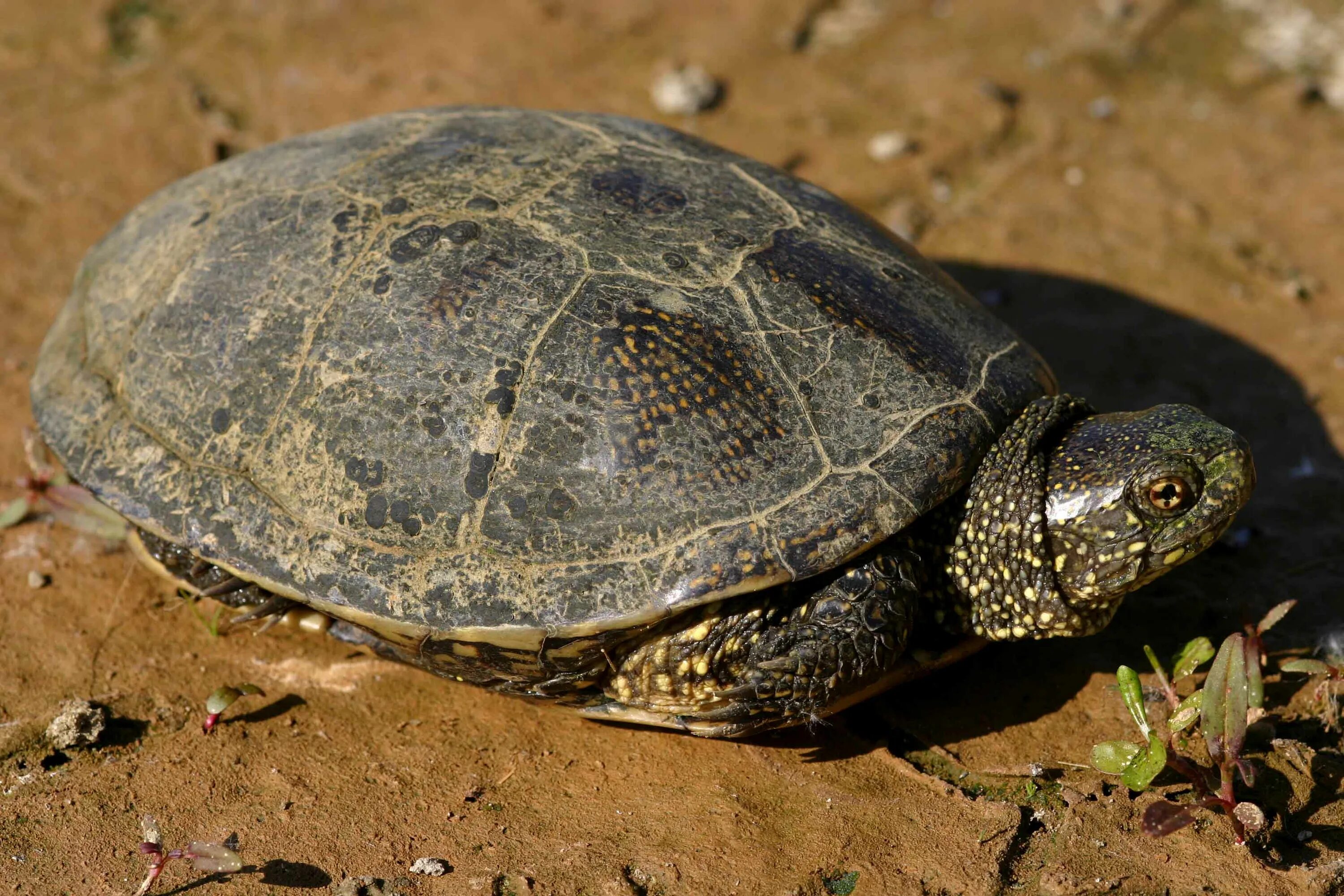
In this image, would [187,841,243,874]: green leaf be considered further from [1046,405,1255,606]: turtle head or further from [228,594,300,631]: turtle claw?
[1046,405,1255,606]: turtle head

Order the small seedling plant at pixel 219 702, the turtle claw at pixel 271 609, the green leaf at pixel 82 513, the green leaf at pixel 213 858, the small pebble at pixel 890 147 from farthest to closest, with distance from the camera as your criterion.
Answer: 1. the small pebble at pixel 890 147
2. the green leaf at pixel 82 513
3. the turtle claw at pixel 271 609
4. the small seedling plant at pixel 219 702
5. the green leaf at pixel 213 858

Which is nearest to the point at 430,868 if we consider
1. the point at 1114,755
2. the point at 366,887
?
the point at 366,887

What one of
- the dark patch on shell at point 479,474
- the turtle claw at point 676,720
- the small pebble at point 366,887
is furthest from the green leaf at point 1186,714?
the small pebble at point 366,887

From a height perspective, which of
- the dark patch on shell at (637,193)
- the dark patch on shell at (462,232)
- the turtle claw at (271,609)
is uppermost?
the dark patch on shell at (462,232)

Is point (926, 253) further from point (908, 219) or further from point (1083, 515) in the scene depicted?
point (1083, 515)

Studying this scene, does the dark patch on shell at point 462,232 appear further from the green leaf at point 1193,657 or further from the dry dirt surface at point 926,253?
the green leaf at point 1193,657

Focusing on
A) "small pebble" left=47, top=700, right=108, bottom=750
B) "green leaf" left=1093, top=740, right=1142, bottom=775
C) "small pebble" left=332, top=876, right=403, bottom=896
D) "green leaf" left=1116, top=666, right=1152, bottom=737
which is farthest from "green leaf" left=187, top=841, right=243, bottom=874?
"green leaf" left=1116, top=666, right=1152, bottom=737

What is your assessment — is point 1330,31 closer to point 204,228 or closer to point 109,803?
point 204,228
